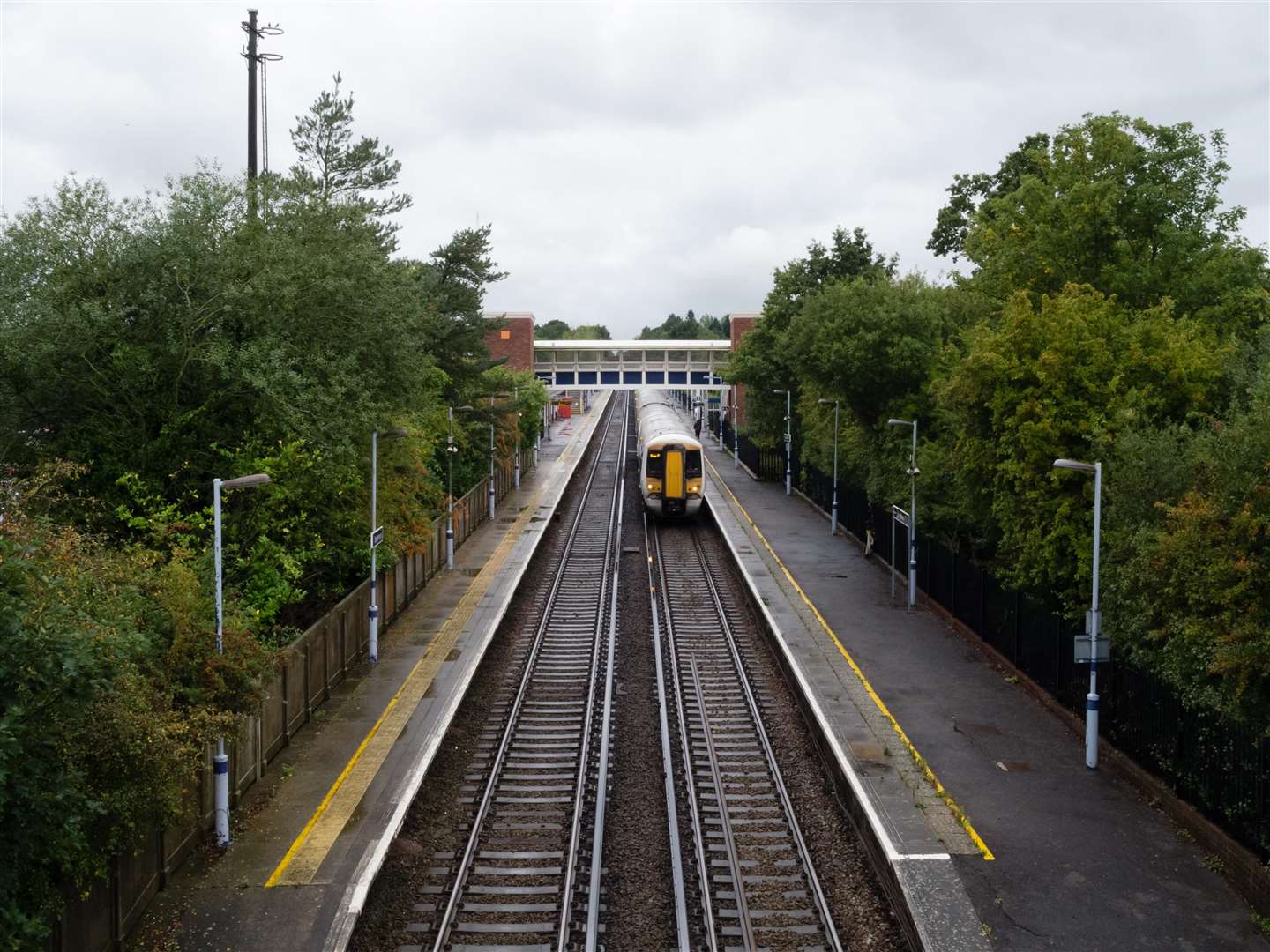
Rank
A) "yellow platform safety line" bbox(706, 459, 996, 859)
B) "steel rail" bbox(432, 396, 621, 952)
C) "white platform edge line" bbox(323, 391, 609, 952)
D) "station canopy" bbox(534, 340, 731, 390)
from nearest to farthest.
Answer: "white platform edge line" bbox(323, 391, 609, 952)
"steel rail" bbox(432, 396, 621, 952)
"yellow platform safety line" bbox(706, 459, 996, 859)
"station canopy" bbox(534, 340, 731, 390)

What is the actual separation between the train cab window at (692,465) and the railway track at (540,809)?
48.8 ft

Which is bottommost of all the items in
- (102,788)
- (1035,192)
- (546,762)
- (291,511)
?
A: (546,762)

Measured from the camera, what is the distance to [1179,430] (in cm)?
1906

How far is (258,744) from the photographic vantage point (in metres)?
16.4

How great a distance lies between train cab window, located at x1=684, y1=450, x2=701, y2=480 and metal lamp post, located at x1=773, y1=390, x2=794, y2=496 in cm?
861

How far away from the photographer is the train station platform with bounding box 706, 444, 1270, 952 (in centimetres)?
1241

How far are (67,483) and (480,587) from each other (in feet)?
41.9

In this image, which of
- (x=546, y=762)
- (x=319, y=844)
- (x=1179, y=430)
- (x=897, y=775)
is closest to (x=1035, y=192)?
(x=1179, y=430)

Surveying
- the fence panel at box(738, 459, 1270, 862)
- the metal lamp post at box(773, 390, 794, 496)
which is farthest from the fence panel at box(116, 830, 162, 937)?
the metal lamp post at box(773, 390, 794, 496)

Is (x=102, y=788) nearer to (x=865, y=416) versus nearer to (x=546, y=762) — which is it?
(x=546, y=762)

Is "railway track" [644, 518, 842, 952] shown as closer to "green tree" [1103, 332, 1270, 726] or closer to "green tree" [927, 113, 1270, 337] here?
"green tree" [1103, 332, 1270, 726]

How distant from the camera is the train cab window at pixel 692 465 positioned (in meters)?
43.8

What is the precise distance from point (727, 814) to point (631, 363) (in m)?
79.6

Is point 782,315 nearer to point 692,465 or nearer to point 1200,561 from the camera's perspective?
point 692,465
